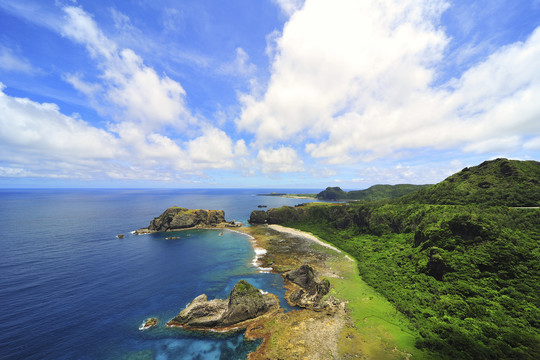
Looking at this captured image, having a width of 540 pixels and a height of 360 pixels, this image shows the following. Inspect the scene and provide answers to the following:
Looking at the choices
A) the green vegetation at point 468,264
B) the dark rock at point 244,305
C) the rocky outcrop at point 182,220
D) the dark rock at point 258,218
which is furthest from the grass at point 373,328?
the rocky outcrop at point 182,220

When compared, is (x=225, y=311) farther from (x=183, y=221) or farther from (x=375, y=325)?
(x=183, y=221)

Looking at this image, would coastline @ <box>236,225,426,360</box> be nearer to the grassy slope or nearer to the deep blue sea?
the grassy slope

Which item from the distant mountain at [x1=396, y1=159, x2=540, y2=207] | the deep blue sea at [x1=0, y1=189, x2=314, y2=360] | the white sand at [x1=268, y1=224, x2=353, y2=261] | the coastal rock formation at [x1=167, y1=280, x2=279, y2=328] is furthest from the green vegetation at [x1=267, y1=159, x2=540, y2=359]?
the deep blue sea at [x1=0, y1=189, x2=314, y2=360]

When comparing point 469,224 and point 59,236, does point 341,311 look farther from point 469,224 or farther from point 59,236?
point 59,236

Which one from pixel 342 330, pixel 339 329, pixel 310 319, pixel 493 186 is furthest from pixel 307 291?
pixel 493 186

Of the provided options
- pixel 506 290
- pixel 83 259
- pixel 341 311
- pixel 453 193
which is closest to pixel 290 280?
pixel 341 311

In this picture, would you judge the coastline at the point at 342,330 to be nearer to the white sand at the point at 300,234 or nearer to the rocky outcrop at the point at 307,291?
the rocky outcrop at the point at 307,291
